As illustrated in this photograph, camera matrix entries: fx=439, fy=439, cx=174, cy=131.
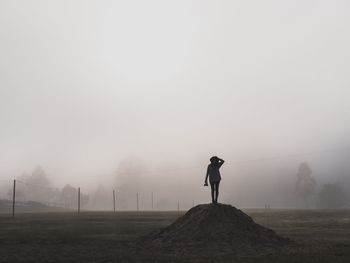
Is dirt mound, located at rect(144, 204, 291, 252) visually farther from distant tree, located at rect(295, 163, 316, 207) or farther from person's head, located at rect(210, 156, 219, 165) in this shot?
distant tree, located at rect(295, 163, 316, 207)

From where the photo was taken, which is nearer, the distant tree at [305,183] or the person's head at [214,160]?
the person's head at [214,160]

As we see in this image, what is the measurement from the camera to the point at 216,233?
23.3m

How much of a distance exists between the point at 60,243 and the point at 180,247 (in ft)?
21.9

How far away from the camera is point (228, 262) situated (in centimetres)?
1605

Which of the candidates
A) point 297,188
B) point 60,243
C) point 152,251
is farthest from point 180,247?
point 297,188

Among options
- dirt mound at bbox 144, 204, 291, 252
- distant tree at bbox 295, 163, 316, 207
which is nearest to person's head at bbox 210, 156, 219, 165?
dirt mound at bbox 144, 204, 291, 252

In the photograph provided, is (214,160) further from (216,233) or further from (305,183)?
(305,183)

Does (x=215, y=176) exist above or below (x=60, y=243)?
above

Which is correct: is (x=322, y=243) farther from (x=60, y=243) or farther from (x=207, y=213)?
(x=60, y=243)

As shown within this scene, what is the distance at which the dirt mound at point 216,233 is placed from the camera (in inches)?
846

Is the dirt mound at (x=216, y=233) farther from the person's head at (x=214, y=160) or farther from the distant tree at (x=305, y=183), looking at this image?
the distant tree at (x=305, y=183)

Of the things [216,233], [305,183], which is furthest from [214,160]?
[305,183]

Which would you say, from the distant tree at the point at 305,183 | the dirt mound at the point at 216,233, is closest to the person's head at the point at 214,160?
the dirt mound at the point at 216,233

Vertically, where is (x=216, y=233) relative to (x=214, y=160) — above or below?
below
